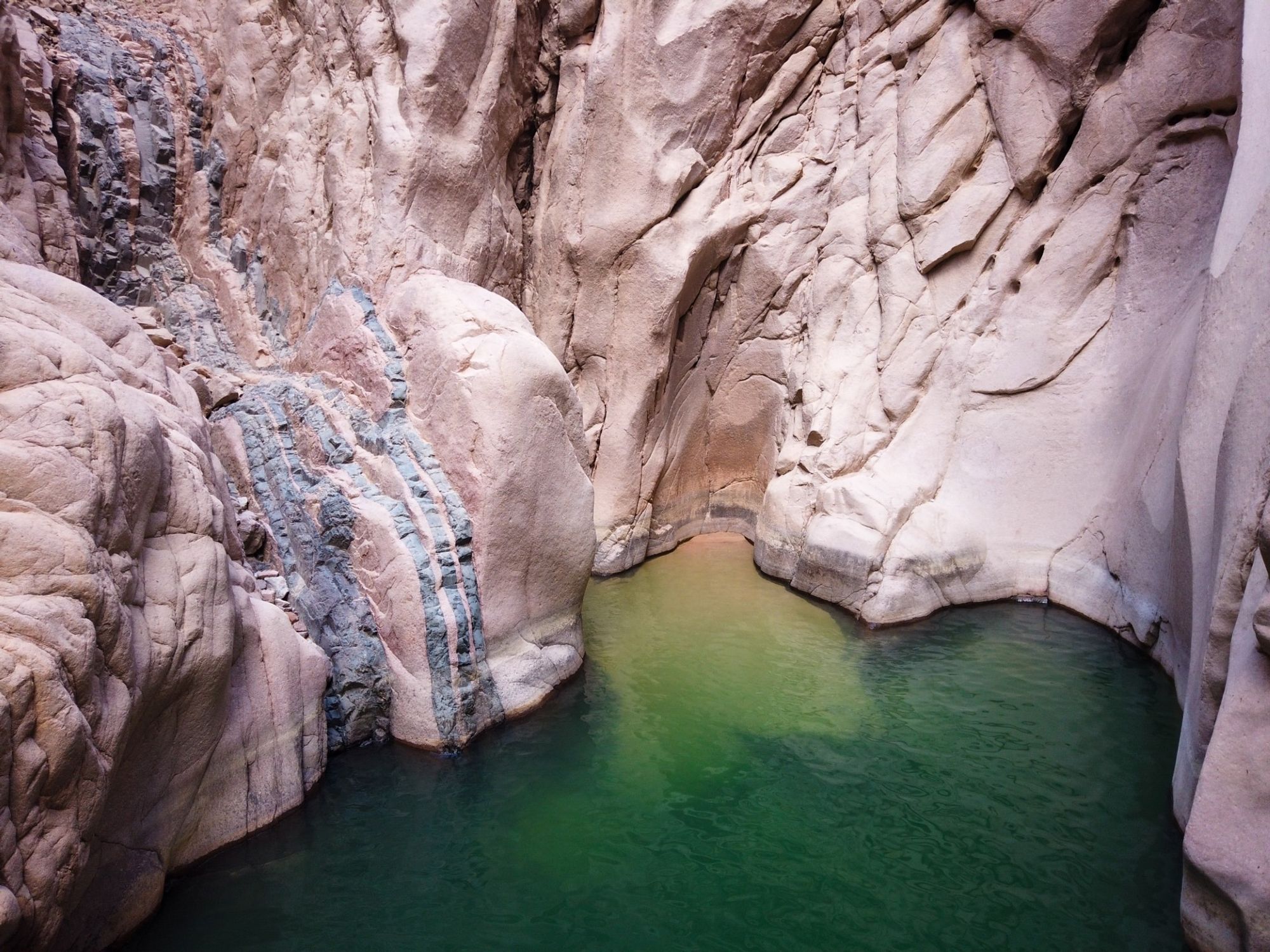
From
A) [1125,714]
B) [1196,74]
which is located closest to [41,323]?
[1125,714]

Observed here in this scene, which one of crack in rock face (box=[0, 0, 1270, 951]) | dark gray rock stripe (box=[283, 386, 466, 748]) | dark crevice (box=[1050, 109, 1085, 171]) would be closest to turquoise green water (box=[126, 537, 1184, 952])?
dark gray rock stripe (box=[283, 386, 466, 748])

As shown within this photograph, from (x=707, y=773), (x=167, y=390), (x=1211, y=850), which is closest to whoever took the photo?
(x=1211, y=850)

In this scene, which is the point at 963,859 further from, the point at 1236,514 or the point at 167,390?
the point at 167,390

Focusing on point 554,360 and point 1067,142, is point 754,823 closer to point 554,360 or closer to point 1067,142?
point 554,360

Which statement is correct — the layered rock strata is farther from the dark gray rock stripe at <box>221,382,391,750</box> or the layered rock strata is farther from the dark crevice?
the dark crevice

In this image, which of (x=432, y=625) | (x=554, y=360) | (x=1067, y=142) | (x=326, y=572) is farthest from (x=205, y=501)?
(x=1067, y=142)

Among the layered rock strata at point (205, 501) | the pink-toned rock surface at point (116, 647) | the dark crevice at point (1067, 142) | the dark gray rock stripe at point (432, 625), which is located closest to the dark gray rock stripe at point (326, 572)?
the layered rock strata at point (205, 501)
